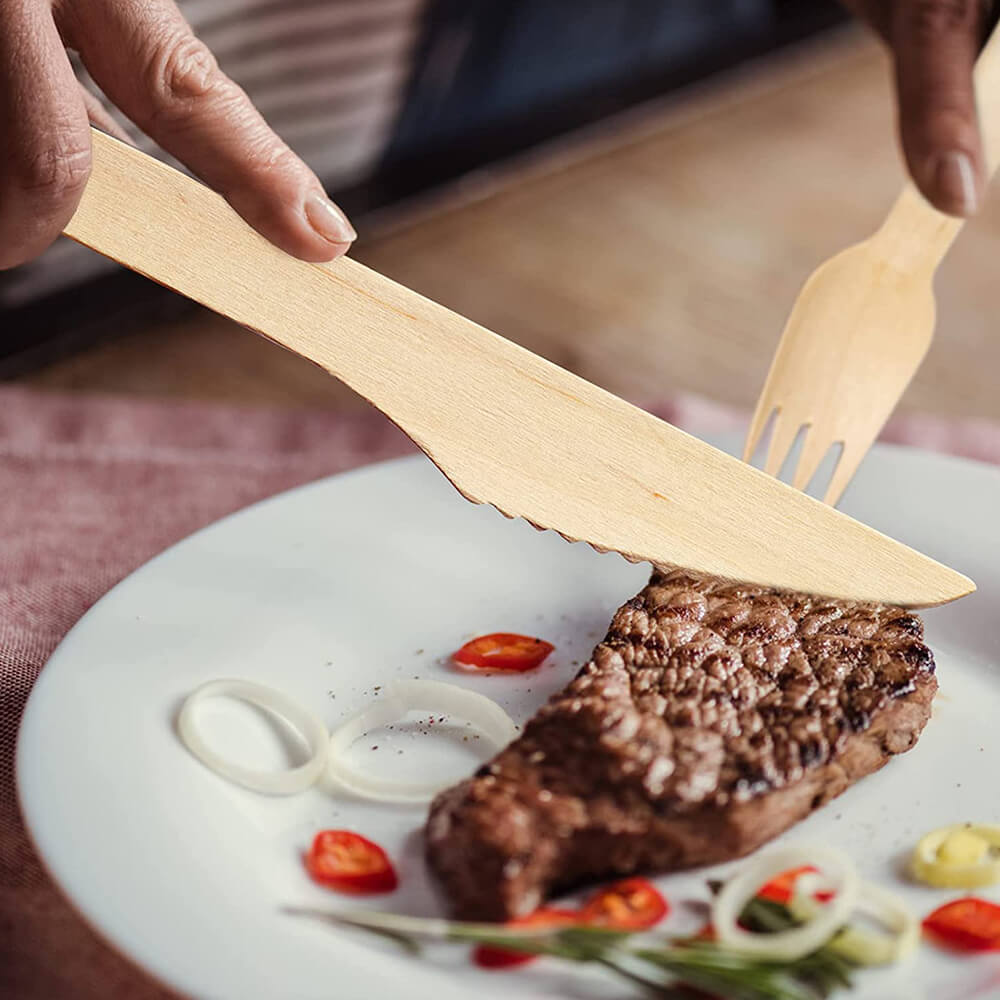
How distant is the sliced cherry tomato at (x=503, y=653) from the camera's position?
111 inches

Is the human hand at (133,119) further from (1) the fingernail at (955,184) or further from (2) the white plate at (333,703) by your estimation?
(1) the fingernail at (955,184)

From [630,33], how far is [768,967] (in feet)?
19.1

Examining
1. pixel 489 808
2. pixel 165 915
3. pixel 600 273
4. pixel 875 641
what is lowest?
pixel 600 273

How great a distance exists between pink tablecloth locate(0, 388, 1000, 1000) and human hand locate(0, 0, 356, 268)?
95 cm

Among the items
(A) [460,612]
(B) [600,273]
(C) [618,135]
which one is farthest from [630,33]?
(A) [460,612]

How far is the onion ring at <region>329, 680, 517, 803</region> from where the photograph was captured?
2.42 metres

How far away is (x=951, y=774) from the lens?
2.52 metres

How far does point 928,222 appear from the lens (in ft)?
9.65

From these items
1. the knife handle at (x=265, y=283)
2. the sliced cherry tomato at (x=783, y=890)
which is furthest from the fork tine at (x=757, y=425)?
the sliced cherry tomato at (x=783, y=890)

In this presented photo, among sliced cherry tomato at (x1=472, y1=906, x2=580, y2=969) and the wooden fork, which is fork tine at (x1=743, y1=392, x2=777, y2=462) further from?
sliced cherry tomato at (x1=472, y1=906, x2=580, y2=969)

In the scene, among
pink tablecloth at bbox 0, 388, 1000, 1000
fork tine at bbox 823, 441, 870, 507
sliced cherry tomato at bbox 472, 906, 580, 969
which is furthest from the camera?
pink tablecloth at bbox 0, 388, 1000, 1000

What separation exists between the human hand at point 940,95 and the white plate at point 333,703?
0.84 meters

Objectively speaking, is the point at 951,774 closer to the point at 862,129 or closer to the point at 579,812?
the point at 579,812

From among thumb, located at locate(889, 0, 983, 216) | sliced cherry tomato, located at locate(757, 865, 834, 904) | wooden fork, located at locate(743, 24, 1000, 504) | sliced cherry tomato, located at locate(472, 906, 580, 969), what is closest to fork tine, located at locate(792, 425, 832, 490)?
wooden fork, located at locate(743, 24, 1000, 504)
